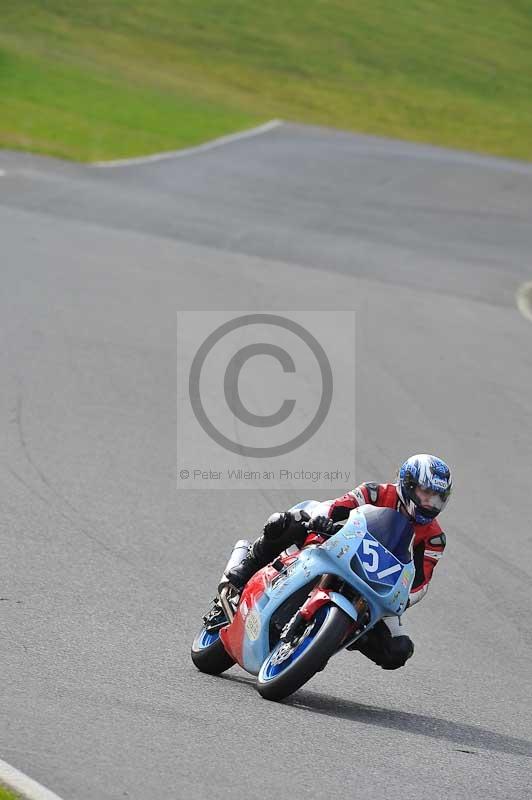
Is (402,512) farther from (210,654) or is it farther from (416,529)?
(210,654)

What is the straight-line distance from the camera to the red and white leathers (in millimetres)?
7555

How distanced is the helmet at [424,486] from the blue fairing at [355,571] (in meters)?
0.12

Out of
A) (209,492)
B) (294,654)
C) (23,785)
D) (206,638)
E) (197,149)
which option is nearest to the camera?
(23,785)

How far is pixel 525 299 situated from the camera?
76.4 feet

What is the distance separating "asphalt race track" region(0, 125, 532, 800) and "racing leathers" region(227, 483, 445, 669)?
36cm

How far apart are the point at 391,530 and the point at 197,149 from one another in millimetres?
27739

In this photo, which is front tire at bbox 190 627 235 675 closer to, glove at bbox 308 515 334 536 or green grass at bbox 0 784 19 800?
glove at bbox 308 515 334 536

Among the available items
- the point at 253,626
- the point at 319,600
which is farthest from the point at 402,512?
the point at 253,626

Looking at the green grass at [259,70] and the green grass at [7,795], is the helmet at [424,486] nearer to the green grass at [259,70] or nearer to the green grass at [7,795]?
the green grass at [7,795]

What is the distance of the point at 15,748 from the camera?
5594mm

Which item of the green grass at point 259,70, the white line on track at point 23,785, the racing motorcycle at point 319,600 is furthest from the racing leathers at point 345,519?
the green grass at point 259,70

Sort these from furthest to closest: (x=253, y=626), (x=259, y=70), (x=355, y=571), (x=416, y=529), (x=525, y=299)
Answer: (x=259, y=70) → (x=525, y=299) → (x=416, y=529) → (x=253, y=626) → (x=355, y=571)

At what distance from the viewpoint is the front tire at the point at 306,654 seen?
6.78 m

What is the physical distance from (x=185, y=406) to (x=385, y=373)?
11.5 ft
